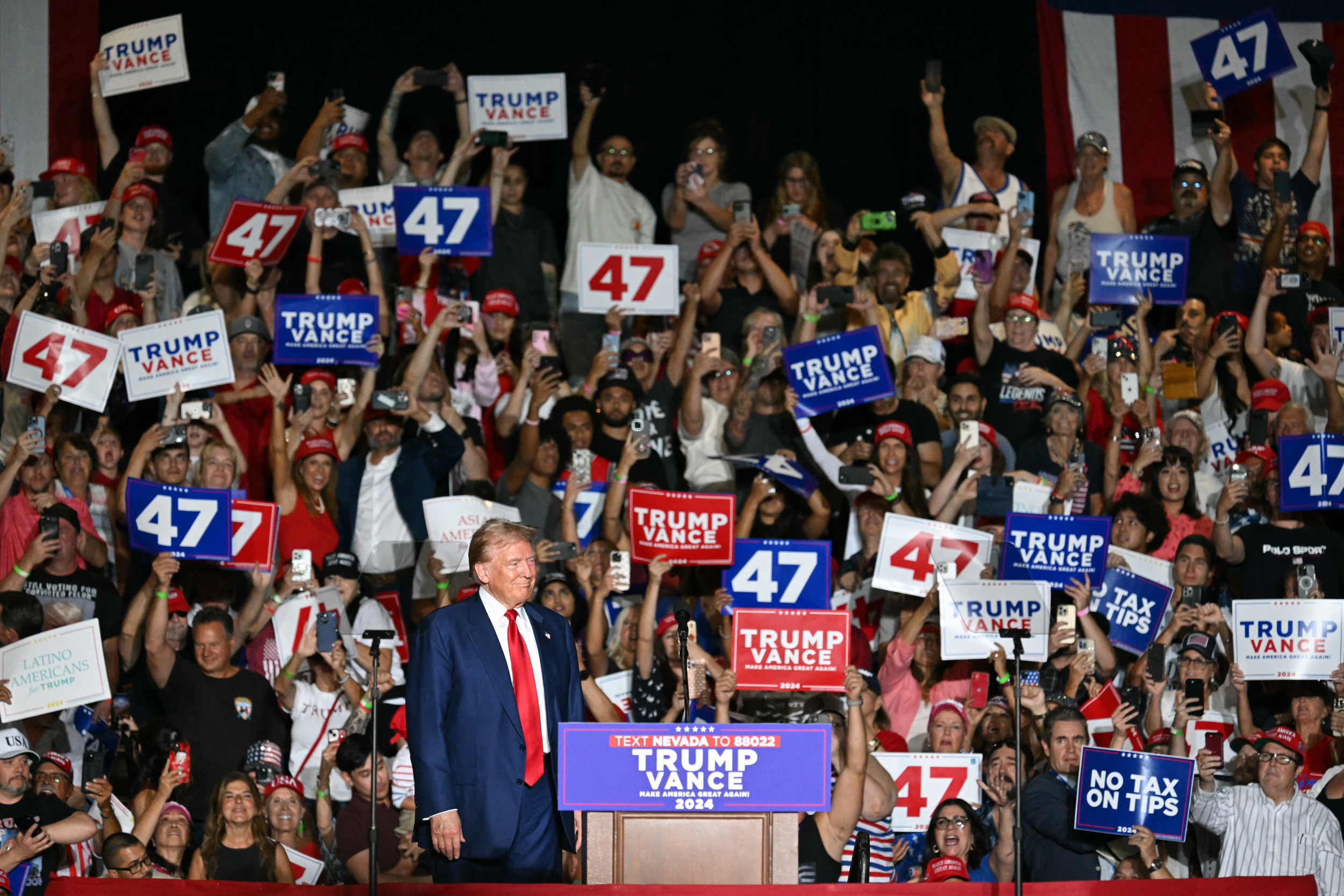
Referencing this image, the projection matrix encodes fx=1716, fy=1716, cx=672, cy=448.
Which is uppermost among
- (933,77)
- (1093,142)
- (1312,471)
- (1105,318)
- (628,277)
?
(933,77)

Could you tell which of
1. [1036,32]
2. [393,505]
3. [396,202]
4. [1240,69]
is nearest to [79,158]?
[396,202]

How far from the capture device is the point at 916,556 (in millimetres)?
7945

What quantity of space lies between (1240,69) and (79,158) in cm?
736

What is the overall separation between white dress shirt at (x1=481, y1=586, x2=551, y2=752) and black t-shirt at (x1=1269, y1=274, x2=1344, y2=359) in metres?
6.55

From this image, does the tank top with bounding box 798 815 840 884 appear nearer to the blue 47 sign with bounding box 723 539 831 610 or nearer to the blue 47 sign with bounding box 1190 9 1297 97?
the blue 47 sign with bounding box 723 539 831 610

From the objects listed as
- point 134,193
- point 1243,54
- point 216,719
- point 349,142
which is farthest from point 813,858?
point 1243,54

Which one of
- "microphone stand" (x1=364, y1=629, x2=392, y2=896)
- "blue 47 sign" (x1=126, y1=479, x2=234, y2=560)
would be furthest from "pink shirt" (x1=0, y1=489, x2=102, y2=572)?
"microphone stand" (x1=364, y1=629, x2=392, y2=896)

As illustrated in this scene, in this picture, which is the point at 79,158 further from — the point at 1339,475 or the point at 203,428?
the point at 1339,475

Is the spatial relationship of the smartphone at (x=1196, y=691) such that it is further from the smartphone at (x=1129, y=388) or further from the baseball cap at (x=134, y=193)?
the baseball cap at (x=134, y=193)

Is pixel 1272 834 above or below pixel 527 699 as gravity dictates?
below

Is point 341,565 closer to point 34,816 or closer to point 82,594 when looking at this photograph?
point 82,594

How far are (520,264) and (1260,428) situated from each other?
429 cm

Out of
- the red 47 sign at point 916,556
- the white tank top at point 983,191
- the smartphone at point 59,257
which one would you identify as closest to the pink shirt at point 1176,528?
the red 47 sign at point 916,556

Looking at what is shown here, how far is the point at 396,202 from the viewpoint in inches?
372
